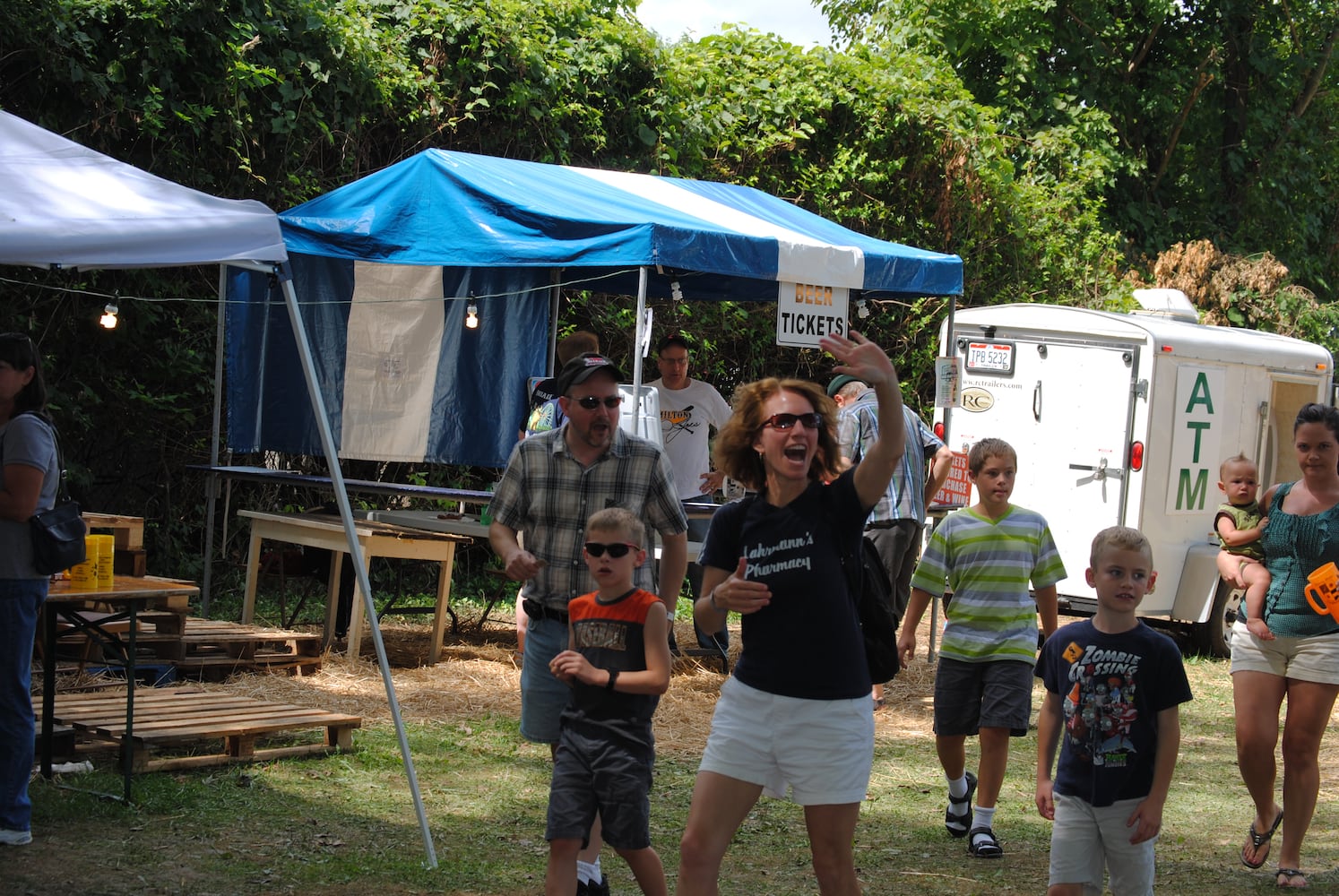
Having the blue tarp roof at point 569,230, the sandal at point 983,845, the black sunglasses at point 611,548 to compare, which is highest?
the blue tarp roof at point 569,230

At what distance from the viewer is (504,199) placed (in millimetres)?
8438

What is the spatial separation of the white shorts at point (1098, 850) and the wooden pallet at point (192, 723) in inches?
141

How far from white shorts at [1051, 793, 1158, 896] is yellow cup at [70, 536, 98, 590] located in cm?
376

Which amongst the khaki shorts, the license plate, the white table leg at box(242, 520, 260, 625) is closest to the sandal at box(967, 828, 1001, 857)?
the khaki shorts

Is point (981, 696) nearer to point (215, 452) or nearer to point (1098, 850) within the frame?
point (1098, 850)

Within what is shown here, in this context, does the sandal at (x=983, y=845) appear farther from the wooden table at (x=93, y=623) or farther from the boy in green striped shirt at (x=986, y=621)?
the wooden table at (x=93, y=623)

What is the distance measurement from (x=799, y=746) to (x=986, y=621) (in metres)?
2.18

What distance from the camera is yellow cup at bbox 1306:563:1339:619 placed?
5.12 metres

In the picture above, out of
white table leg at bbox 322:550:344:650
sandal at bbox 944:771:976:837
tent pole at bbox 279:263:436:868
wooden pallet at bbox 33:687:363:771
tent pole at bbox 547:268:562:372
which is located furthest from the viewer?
tent pole at bbox 547:268:562:372

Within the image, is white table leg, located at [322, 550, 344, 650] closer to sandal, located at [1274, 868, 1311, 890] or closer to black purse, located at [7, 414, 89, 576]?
black purse, located at [7, 414, 89, 576]

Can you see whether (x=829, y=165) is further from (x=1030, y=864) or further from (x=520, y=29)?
(x=1030, y=864)

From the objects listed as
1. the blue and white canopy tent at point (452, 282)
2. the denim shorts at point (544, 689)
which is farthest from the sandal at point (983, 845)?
the blue and white canopy tent at point (452, 282)

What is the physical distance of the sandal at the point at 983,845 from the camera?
17.8ft

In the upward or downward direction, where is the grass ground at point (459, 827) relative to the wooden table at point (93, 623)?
downward
